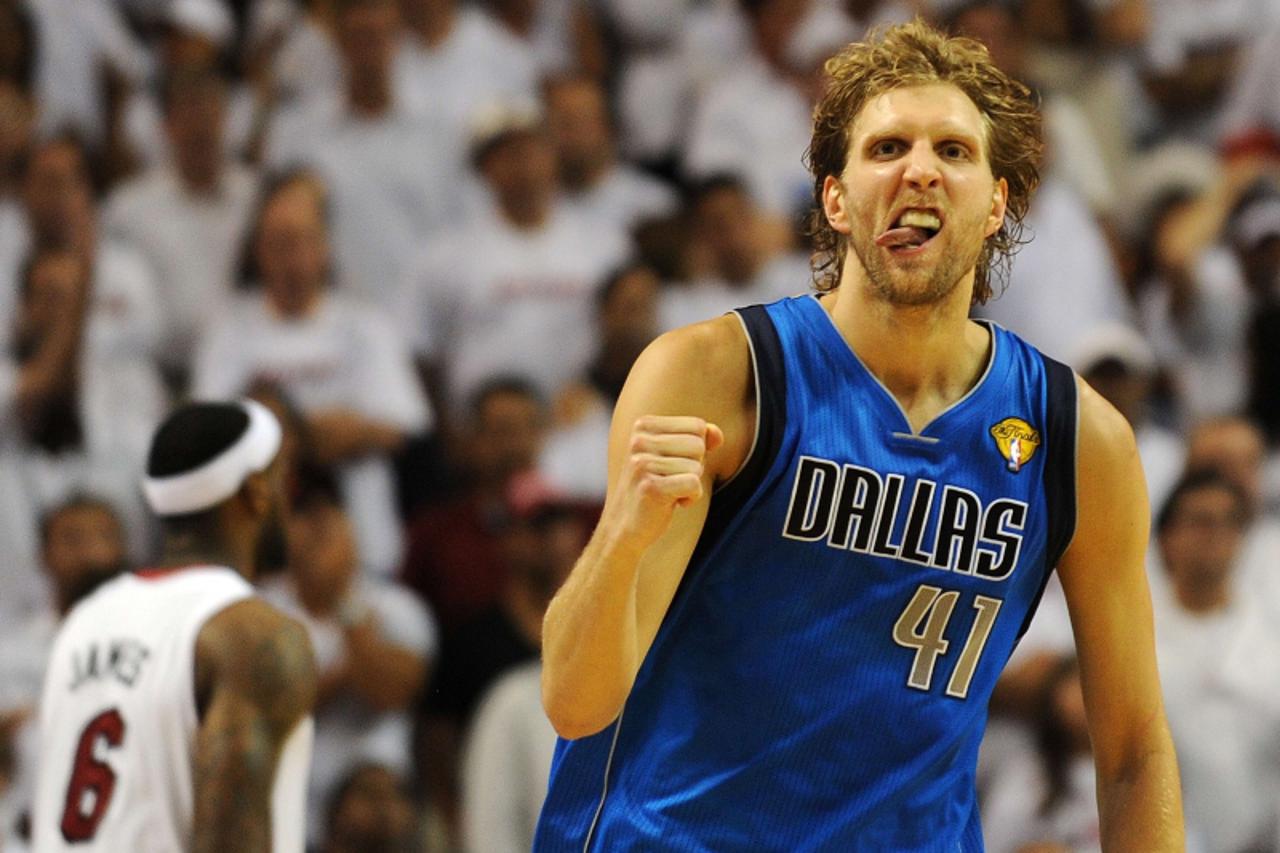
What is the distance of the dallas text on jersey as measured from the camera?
138 inches

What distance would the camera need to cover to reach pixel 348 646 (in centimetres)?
749

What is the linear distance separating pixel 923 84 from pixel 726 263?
18.3 ft

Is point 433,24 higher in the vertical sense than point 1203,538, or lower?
higher

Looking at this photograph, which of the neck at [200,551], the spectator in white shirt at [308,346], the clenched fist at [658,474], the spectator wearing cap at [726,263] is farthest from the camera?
the spectator wearing cap at [726,263]

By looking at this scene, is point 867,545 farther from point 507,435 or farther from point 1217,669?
point 507,435

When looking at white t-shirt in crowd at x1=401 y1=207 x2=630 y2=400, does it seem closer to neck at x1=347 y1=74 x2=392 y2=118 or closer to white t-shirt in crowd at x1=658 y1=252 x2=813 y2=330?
white t-shirt in crowd at x1=658 y1=252 x2=813 y2=330

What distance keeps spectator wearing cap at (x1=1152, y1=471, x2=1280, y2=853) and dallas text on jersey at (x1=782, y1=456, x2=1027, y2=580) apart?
13.2 feet

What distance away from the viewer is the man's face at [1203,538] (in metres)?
7.67

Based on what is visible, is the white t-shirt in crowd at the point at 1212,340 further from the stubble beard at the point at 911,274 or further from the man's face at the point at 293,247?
the stubble beard at the point at 911,274

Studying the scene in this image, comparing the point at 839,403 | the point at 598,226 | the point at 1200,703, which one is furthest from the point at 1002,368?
the point at 598,226

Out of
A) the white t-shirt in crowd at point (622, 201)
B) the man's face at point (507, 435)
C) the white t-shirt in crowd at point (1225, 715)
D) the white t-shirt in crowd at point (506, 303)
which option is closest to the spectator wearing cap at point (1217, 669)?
the white t-shirt in crowd at point (1225, 715)

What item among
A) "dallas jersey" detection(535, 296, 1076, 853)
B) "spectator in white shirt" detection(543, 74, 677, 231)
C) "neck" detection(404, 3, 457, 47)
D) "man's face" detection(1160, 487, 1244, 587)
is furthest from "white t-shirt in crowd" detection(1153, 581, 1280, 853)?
"neck" detection(404, 3, 457, 47)

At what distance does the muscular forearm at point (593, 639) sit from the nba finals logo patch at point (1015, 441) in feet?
2.68

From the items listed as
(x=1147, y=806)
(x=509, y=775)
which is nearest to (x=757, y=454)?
(x=1147, y=806)
